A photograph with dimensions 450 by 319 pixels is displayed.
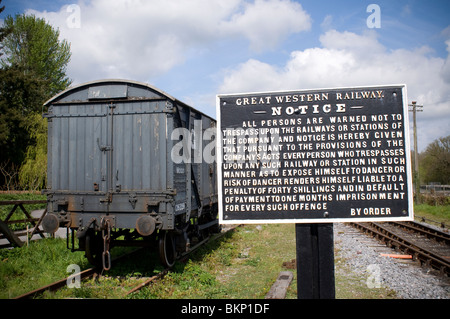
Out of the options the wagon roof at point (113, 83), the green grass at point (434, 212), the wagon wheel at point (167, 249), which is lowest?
the green grass at point (434, 212)

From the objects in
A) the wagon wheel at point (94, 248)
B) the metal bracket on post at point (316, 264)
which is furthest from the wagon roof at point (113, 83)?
the metal bracket on post at point (316, 264)

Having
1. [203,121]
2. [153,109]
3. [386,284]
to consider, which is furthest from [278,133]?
[203,121]

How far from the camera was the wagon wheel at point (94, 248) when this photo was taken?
7.76 metres

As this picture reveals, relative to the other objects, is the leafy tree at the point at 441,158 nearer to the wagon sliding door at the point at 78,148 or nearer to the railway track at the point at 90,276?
the railway track at the point at 90,276

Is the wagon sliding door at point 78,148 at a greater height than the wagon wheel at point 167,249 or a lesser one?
greater

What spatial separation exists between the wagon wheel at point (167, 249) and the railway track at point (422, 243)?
6.24 m

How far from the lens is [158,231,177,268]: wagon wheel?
306 inches

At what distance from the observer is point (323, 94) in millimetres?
4539

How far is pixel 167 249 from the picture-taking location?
8305mm

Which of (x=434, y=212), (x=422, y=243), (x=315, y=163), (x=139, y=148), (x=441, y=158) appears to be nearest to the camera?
(x=315, y=163)

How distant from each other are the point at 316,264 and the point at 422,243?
8.26 m

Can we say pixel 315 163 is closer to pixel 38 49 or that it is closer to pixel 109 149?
pixel 109 149

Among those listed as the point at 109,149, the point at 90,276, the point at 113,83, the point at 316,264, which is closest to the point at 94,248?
the point at 90,276
